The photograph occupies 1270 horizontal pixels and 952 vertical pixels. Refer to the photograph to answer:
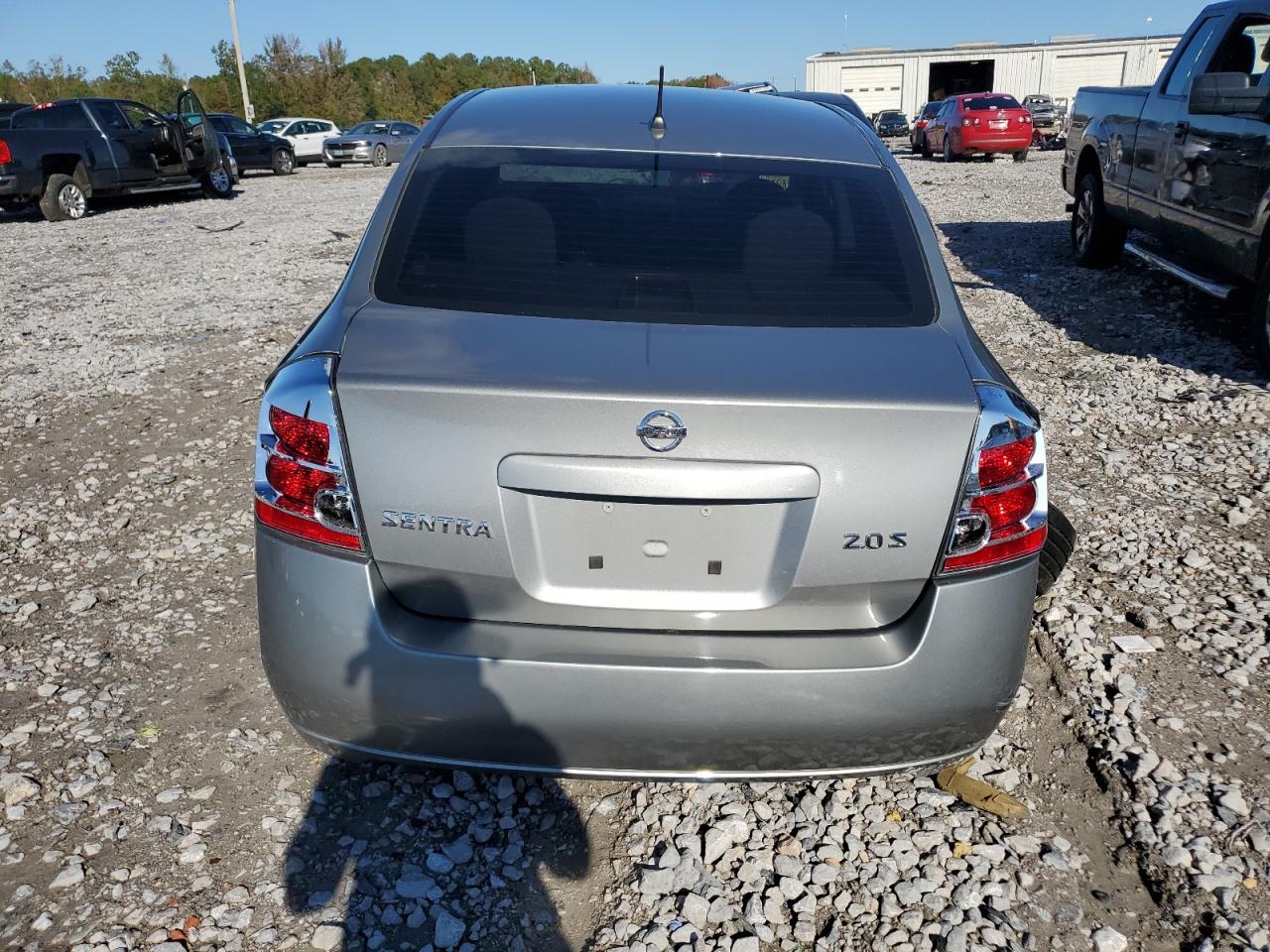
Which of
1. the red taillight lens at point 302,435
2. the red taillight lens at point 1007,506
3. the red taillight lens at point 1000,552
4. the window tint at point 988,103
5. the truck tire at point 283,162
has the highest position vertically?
the window tint at point 988,103

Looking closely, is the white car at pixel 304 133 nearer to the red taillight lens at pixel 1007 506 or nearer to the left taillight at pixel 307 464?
the left taillight at pixel 307 464

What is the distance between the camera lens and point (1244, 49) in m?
7.04

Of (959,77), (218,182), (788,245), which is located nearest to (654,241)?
(788,245)

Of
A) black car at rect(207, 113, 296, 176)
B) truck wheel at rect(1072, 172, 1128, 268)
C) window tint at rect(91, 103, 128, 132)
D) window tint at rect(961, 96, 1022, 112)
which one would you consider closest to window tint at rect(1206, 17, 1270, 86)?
truck wheel at rect(1072, 172, 1128, 268)

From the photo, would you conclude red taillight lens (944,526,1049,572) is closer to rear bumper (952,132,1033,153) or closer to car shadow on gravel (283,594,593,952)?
car shadow on gravel (283,594,593,952)

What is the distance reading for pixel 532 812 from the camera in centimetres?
269

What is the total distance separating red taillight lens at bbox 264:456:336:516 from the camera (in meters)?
2.14

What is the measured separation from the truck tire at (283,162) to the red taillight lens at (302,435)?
2718cm

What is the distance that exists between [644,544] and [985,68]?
71728mm

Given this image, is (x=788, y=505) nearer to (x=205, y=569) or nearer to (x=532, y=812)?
(x=532, y=812)

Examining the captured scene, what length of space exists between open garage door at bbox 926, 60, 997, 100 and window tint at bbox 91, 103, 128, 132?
58.8 metres

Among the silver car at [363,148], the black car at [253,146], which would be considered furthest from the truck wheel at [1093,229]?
the silver car at [363,148]

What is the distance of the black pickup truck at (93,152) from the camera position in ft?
48.0

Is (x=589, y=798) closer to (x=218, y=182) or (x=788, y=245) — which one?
(x=788, y=245)
